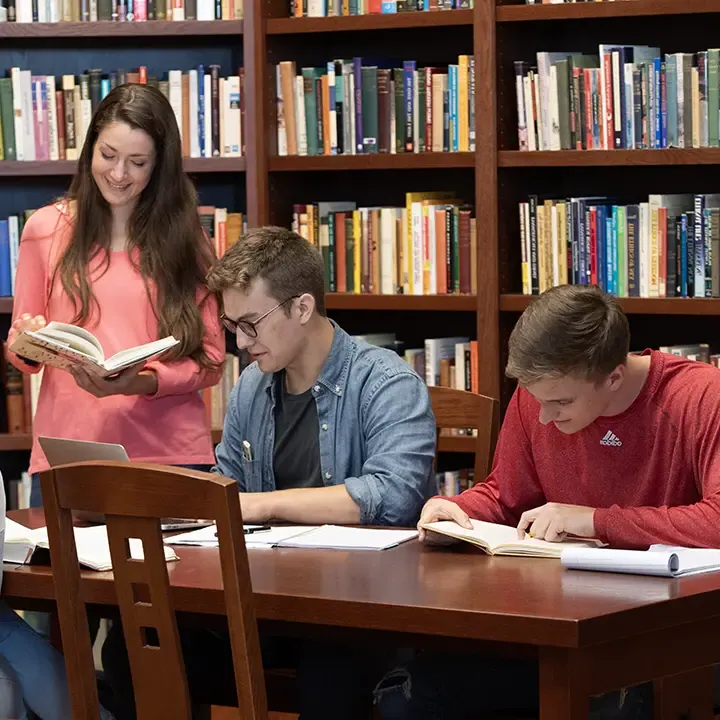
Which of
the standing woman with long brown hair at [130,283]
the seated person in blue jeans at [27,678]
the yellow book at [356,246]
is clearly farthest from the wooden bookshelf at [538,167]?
the seated person in blue jeans at [27,678]

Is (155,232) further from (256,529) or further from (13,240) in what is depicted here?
(13,240)

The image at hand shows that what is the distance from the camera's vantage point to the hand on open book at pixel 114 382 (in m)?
2.92

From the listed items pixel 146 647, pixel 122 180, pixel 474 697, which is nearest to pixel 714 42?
pixel 122 180

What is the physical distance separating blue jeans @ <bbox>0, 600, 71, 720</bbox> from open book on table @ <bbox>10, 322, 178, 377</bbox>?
0.58 meters

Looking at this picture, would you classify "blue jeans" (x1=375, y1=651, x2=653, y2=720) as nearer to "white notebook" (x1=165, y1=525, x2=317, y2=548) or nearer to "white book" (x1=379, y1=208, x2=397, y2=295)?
Result: "white notebook" (x1=165, y1=525, x2=317, y2=548)

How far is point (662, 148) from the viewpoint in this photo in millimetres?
3652

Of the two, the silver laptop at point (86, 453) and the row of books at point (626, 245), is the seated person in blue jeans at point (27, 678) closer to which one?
the silver laptop at point (86, 453)

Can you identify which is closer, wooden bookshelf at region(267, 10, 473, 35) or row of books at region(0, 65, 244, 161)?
wooden bookshelf at region(267, 10, 473, 35)

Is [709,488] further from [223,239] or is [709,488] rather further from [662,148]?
[223,239]

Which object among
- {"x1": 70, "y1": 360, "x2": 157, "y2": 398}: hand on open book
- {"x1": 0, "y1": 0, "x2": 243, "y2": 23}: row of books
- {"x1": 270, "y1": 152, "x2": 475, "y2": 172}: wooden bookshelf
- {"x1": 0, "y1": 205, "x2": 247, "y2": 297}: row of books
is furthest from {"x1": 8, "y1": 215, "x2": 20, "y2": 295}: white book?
{"x1": 70, "y1": 360, "x2": 157, "y2": 398}: hand on open book

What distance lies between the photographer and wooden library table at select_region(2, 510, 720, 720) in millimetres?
1843

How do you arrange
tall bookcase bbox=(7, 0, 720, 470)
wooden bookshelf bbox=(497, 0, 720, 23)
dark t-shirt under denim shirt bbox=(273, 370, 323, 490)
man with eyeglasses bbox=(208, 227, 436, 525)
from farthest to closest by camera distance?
tall bookcase bbox=(7, 0, 720, 470), wooden bookshelf bbox=(497, 0, 720, 23), dark t-shirt under denim shirt bbox=(273, 370, 323, 490), man with eyeglasses bbox=(208, 227, 436, 525)

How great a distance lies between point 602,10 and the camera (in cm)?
364

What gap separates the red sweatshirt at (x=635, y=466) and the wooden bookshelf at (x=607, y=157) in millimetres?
1289
